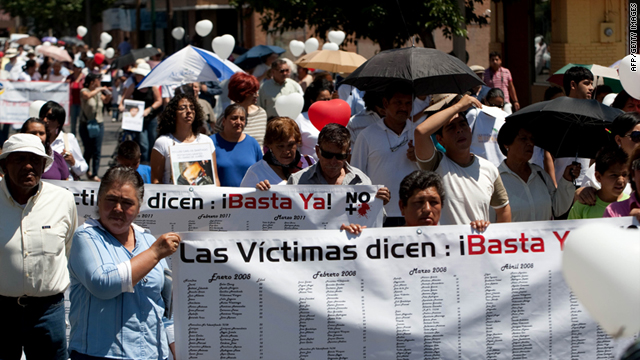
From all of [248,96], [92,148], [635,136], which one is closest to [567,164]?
[635,136]

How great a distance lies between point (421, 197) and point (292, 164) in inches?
67.7

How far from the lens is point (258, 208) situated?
17.2 ft

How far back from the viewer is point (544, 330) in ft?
13.6

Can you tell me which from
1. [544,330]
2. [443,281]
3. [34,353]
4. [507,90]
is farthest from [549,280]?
[507,90]

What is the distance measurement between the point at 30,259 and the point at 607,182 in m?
3.47

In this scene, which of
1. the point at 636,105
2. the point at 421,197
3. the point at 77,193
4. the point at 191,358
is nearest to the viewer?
the point at 191,358

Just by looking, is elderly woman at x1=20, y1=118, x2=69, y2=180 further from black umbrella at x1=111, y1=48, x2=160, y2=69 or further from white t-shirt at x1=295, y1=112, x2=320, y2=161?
black umbrella at x1=111, y1=48, x2=160, y2=69

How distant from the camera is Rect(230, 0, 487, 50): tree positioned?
543 inches

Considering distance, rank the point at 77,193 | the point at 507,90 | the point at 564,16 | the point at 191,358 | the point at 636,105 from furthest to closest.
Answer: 1. the point at 564,16
2. the point at 507,90
3. the point at 636,105
4. the point at 77,193
5. the point at 191,358

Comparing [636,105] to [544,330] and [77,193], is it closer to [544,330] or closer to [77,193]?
[544,330]

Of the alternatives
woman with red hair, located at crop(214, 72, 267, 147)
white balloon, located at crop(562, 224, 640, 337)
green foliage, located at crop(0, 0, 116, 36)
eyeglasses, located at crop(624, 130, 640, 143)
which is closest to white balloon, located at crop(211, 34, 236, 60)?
woman with red hair, located at crop(214, 72, 267, 147)

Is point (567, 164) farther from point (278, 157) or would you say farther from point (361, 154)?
point (278, 157)

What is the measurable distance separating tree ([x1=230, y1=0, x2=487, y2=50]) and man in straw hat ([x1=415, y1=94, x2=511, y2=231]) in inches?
347

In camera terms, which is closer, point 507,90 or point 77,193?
point 77,193
